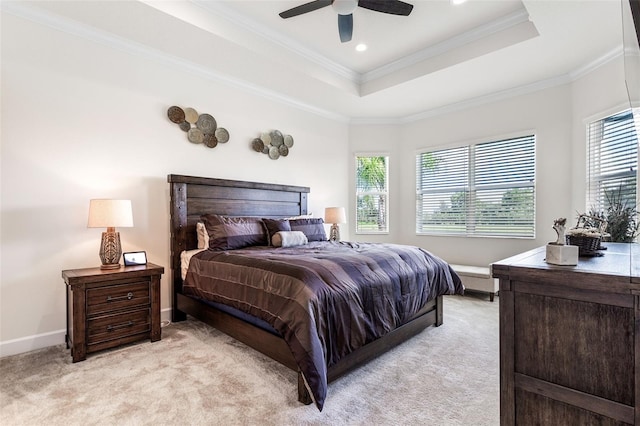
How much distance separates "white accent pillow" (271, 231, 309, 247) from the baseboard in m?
2.06

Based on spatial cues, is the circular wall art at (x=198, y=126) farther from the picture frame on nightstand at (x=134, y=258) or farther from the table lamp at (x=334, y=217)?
the table lamp at (x=334, y=217)

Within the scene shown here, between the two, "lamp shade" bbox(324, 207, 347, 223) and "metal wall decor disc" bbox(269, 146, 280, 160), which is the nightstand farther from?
"lamp shade" bbox(324, 207, 347, 223)

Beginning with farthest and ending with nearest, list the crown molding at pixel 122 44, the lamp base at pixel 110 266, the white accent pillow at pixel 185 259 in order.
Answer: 1. the white accent pillow at pixel 185 259
2. the lamp base at pixel 110 266
3. the crown molding at pixel 122 44

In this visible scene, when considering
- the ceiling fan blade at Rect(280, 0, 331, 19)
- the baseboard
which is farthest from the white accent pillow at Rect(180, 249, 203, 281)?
the ceiling fan blade at Rect(280, 0, 331, 19)

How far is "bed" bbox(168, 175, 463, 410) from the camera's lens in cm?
185

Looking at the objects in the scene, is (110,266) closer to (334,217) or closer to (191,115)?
(191,115)

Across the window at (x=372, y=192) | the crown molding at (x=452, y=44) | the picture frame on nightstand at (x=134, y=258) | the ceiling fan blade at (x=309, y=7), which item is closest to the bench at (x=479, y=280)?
the window at (x=372, y=192)

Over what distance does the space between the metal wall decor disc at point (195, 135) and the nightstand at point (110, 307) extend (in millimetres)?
1561

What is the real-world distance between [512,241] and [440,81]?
2.43 metres

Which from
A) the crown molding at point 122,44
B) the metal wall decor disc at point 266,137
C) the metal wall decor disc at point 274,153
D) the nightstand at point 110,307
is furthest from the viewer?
the metal wall decor disc at point 274,153

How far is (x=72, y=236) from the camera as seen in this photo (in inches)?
113

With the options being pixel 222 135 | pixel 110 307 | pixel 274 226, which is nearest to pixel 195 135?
pixel 222 135

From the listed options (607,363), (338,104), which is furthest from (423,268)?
(338,104)

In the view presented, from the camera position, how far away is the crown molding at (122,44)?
8.67 ft
